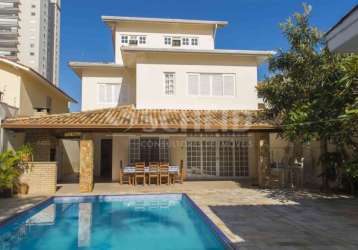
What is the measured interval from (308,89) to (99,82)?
1576 cm

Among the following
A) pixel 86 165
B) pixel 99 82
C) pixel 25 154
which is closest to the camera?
pixel 25 154

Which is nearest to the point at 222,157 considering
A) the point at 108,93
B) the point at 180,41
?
the point at 108,93

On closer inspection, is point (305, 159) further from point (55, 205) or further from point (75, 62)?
point (75, 62)

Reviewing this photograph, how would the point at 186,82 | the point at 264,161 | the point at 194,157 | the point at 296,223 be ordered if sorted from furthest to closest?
the point at 194,157 < the point at 186,82 < the point at 264,161 < the point at 296,223

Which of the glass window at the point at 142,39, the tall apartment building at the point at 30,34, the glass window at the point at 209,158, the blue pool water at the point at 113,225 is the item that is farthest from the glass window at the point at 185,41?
the tall apartment building at the point at 30,34

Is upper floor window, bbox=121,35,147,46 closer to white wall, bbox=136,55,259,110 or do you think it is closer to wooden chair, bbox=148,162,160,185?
white wall, bbox=136,55,259,110

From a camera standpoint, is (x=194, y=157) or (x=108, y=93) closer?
(x=194, y=157)

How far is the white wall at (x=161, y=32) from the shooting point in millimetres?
27203

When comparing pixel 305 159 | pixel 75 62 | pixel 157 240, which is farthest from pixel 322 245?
pixel 75 62

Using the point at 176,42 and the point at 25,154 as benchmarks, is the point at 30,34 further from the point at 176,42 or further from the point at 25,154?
the point at 25,154

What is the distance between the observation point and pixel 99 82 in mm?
25266

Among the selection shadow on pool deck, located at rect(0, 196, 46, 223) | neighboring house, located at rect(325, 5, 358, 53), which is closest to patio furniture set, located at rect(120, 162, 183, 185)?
shadow on pool deck, located at rect(0, 196, 46, 223)

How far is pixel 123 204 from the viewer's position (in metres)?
15.8

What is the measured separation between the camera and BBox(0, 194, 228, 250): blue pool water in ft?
32.6
